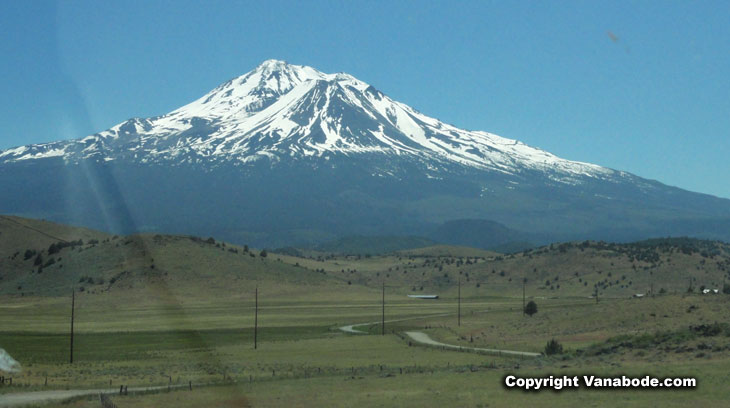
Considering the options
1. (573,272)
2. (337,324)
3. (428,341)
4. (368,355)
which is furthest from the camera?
(573,272)

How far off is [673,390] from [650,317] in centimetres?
3088

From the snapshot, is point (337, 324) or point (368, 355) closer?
point (368, 355)

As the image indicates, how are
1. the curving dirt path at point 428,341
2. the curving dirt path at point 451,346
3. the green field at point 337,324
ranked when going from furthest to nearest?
1. the curving dirt path at point 428,341
2. the curving dirt path at point 451,346
3. the green field at point 337,324

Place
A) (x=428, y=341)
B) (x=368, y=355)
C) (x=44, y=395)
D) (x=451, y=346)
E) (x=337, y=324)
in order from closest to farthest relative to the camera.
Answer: (x=44, y=395)
(x=368, y=355)
(x=451, y=346)
(x=428, y=341)
(x=337, y=324)

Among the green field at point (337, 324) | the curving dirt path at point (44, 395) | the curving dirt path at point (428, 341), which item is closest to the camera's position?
the curving dirt path at point (44, 395)

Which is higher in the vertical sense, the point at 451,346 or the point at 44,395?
the point at 44,395

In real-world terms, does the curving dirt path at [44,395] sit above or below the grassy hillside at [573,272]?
below

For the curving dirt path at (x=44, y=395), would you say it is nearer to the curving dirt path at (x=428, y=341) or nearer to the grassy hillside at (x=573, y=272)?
Answer: the curving dirt path at (x=428, y=341)

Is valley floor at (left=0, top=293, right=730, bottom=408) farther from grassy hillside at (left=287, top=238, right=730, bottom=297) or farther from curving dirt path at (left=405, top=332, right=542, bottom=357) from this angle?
grassy hillside at (left=287, top=238, right=730, bottom=297)

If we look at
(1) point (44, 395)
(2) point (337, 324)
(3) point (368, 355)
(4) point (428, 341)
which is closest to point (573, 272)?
(2) point (337, 324)

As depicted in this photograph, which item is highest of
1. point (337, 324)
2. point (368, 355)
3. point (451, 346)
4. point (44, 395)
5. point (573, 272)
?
point (573, 272)

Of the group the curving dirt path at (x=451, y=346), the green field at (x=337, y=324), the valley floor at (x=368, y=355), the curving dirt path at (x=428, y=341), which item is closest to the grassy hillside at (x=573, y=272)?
the green field at (x=337, y=324)

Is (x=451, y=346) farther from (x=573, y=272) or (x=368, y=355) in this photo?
(x=573, y=272)

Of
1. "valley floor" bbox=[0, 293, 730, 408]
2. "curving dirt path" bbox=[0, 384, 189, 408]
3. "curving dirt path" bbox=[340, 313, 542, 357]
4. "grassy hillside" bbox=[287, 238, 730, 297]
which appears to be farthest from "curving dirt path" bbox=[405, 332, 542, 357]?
"grassy hillside" bbox=[287, 238, 730, 297]
